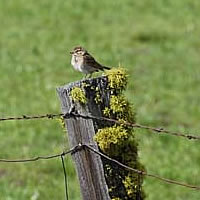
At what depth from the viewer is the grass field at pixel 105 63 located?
823 centimetres

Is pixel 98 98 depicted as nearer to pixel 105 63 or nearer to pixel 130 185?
pixel 130 185

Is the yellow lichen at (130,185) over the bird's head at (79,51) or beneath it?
beneath

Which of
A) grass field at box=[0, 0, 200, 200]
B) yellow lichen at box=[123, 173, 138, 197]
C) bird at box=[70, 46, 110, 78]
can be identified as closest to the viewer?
yellow lichen at box=[123, 173, 138, 197]

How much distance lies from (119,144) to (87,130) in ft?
0.74

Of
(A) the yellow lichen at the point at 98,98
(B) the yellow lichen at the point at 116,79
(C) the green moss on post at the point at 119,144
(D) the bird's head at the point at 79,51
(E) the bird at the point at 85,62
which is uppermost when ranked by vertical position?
(D) the bird's head at the point at 79,51

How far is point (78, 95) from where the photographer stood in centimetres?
363

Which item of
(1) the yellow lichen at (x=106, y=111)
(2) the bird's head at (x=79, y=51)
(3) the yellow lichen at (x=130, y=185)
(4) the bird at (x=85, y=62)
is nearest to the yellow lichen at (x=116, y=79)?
(1) the yellow lichen at (x=106, y=111)

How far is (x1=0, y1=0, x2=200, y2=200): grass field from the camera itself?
8227 mm

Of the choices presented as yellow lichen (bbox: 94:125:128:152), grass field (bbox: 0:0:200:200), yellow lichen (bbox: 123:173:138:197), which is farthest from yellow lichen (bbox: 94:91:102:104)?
grass field (bbox: 0:0:200:200)

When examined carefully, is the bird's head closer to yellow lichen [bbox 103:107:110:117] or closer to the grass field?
yellow lichen [bbox 103:107:110:117]

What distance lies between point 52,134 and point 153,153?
1.40 metres

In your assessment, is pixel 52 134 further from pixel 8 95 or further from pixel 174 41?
pixel 174 41

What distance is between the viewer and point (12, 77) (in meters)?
12.9

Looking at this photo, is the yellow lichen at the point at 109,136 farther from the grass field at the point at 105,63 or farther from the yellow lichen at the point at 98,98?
the grass field at the point at 105,63
